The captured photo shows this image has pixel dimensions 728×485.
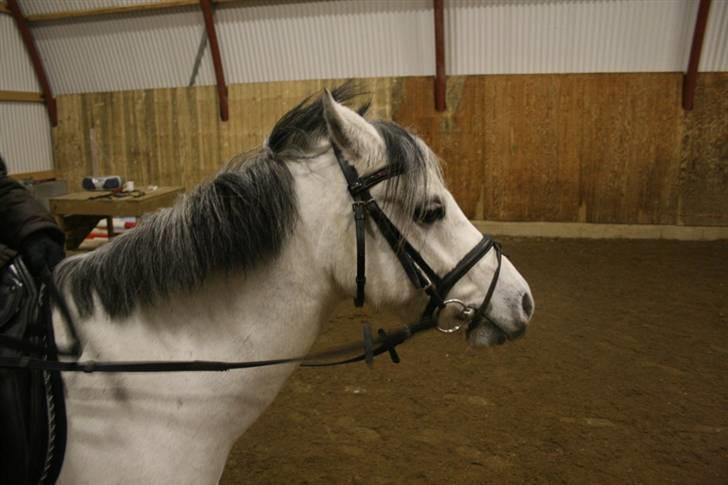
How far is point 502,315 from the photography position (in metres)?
1.49

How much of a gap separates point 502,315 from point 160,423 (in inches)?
38.4

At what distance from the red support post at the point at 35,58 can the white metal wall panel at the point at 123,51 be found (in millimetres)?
138

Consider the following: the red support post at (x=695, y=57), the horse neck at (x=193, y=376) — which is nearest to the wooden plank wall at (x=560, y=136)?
the red support post at (x=695, y=57)

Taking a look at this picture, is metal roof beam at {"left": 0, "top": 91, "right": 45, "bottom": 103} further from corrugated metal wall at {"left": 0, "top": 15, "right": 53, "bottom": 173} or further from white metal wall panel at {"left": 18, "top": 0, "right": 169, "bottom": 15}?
white metal wall panel at {"left": 18, "top": 0, "right": 169, "bottom": 15}

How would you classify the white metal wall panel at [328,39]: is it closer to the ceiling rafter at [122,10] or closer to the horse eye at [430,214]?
the ceiling rafter at [122,10]

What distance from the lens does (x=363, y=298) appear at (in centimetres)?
145

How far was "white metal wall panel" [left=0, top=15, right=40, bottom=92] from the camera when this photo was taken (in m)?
9.05

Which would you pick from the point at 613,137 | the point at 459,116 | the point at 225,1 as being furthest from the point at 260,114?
the point at 613,137

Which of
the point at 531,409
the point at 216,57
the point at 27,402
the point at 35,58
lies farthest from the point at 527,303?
the point at 35,58

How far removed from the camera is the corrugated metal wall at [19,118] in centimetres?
908

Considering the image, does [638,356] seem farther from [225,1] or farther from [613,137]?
[225,1]

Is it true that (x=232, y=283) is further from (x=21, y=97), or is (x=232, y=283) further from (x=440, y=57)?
(x=21, y=97)

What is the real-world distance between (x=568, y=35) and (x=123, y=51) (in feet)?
25.4

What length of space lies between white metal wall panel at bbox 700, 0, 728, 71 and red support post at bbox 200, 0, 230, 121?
7532mm
